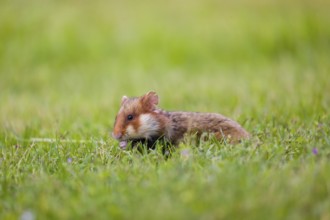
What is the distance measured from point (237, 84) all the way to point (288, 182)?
6.10 metres

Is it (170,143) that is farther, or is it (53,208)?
(170,143)

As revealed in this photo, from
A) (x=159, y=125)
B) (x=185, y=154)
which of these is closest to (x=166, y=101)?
(x=159, y=125)

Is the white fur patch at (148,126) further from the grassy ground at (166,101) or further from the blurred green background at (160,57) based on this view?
the blurred green background at (160,57)

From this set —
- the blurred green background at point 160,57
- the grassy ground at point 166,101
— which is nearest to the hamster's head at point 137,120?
the grassy ground at point 166,101

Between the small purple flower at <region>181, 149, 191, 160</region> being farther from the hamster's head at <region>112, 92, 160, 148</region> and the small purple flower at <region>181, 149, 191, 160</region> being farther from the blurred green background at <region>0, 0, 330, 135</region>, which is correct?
the blurred green background at <region>0, 0, 330, 135</region>

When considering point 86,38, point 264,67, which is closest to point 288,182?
point 264,67

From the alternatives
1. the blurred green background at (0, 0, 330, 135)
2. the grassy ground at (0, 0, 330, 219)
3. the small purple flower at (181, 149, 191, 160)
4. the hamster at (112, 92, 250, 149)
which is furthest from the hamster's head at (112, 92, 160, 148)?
the blurred green background at (0, 0, 330, 135)

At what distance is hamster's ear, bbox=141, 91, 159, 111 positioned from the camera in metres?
5.96

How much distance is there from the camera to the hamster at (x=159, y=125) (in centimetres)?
576

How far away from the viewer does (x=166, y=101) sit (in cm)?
932

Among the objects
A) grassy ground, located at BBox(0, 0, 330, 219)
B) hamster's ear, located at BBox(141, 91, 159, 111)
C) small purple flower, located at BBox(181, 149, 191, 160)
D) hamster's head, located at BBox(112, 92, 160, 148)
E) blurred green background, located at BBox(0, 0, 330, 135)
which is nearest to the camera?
grassy ground, located at BBox(0, 0, 330, 219)

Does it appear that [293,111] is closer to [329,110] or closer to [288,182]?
[329,110]

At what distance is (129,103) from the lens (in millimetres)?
5961

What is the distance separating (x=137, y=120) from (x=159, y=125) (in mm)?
206
